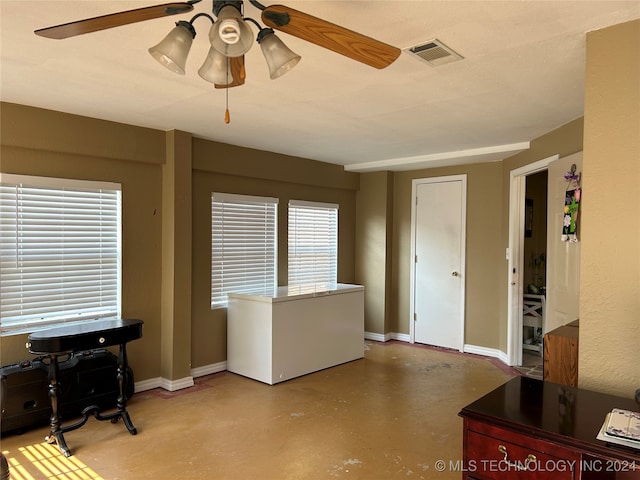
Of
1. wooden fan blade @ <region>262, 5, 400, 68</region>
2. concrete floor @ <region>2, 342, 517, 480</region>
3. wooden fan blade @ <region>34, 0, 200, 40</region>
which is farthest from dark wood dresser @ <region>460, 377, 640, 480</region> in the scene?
wooden fan blade @ <region>34, 0, 200, 40</region>

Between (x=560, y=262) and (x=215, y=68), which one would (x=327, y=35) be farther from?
(x=560, y=262)

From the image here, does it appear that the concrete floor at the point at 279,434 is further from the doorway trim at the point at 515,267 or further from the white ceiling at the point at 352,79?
the white ceiling at the point at 352,79

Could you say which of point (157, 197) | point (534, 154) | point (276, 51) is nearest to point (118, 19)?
point (276, 51)

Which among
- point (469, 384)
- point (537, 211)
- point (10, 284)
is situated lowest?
point (469, 384)

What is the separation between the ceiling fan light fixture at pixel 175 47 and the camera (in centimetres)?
144

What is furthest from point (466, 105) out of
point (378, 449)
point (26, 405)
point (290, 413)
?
point (26, 405)

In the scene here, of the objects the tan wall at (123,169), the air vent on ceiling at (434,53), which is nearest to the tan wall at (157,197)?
the tan wall at (123,169)

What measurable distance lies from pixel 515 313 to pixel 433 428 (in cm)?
207

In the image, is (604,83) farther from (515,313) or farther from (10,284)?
(10,284)

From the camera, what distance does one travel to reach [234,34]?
4.55 ft

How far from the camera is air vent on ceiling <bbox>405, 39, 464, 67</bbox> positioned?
6.95 ft

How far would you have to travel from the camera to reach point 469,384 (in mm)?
4160

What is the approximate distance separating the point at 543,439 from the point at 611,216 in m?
1.02

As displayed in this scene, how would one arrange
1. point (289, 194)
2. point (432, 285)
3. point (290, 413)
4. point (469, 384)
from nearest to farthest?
1. point (290, 413)
2. point (469, 384)
3. point (289, 194)
4. point (432, 285)
